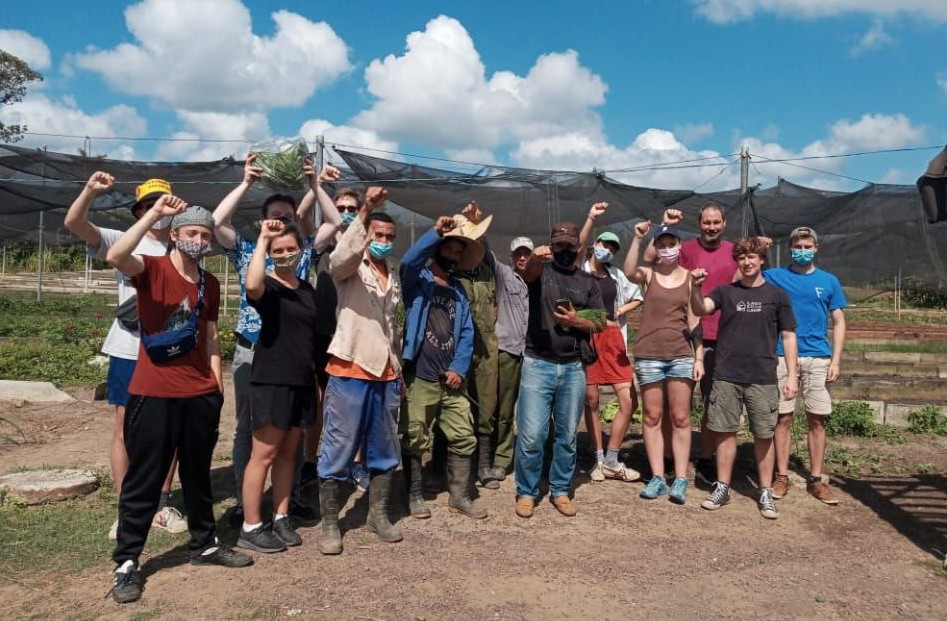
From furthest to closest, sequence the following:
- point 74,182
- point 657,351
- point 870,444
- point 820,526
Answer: point 74,182 → point 870,444 → point 657,351 → point 820,526

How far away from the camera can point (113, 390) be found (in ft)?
13.1

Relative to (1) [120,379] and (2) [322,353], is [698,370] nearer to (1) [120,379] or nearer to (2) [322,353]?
(2) [322,353]

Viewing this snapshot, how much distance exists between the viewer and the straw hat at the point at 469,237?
441 cm

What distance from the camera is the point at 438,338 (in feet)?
14.9

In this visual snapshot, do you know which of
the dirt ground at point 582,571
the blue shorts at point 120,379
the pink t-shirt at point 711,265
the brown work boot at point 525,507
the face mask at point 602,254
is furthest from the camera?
the face mask at point 602,254

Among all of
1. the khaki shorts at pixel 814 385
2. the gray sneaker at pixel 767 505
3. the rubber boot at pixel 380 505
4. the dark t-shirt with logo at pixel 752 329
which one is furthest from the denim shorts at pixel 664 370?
the rubber boot at pixel 380 505

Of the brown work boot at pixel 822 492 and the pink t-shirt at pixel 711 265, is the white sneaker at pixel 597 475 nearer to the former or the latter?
the pink t-shirt at pixel 711 265

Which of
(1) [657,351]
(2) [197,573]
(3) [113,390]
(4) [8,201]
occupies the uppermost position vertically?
(4) [8,201]

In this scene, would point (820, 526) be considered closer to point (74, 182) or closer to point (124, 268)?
point (124, 268)

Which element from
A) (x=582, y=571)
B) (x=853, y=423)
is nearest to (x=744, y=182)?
(x=853, y=423)

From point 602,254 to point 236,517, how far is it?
3.25 metres

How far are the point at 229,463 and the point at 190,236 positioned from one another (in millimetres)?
2678

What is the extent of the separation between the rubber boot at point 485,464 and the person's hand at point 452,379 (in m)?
0.90

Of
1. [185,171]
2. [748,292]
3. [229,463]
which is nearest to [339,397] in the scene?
[229,463]
